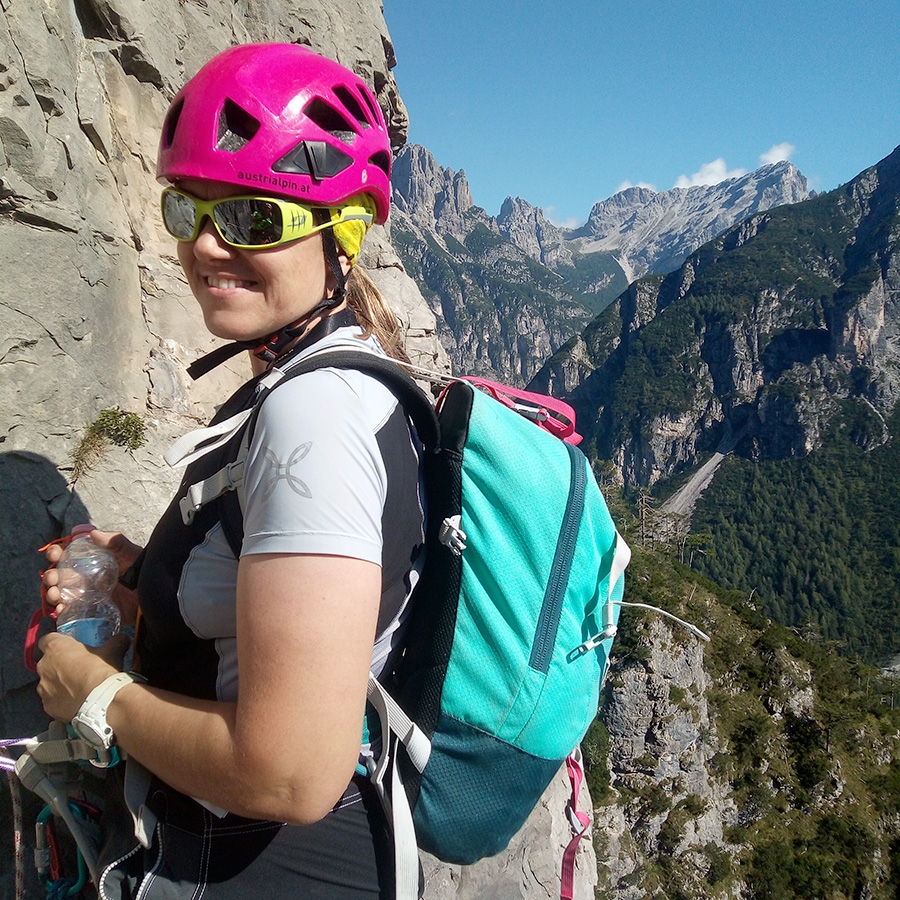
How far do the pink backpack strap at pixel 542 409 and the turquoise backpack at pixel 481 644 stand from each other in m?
0.37

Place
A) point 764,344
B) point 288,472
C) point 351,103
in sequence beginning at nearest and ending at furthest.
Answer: point 288,472
point 351,103
point 764,344

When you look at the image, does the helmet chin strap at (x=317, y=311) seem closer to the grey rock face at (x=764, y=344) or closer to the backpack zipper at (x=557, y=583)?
the backpack zipper at (x=557, y=583)

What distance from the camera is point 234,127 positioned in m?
1.85

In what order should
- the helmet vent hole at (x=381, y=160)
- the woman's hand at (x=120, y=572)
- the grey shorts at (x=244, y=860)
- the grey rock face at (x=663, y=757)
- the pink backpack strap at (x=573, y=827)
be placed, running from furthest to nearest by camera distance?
the grey rock face at (x=663, y=757) < the pink backpack strap at (x=573, y=827) < the woman's hand at (x=120, y=572) < the helmet vent hole at (x=381, y=160) < the grey shorts at (x=244, y=860)

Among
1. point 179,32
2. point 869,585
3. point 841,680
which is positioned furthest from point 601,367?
point 179,32

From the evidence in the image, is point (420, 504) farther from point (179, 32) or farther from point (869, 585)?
point (869, 585)

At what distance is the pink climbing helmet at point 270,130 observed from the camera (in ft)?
5.88

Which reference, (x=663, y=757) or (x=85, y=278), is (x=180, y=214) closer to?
(x=85, y=278)

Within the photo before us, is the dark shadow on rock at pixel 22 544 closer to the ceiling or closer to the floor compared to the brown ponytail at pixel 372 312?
closer to the floor

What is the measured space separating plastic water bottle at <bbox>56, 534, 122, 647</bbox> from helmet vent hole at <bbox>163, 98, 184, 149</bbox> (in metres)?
1.59

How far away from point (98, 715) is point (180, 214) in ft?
4.81

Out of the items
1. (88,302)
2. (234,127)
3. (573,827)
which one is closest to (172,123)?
(234,127)

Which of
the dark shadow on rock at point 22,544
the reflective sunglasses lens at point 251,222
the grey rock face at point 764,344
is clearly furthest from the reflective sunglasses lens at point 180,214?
the grey rock face at point 764,344

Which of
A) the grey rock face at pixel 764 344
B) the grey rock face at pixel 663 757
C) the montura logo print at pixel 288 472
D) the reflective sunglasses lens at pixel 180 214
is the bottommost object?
the grey rock face at pixel 663 757
